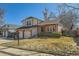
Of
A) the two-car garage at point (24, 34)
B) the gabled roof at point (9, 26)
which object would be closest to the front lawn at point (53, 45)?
the two-car garage at point (24, 34)

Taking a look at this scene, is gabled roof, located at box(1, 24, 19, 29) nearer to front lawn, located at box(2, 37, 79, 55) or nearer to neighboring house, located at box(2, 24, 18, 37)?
neighboring house, located at box(2, 24, 18, 37)

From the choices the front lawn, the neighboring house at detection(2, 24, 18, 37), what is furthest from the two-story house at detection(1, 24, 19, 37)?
the front lawn

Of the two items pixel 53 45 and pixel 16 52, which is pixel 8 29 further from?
pixel 53 45

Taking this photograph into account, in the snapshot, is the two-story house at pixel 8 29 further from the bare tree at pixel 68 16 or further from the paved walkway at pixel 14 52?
the bare tree at pixel 68 16

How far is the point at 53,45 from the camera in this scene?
2340 millimetres

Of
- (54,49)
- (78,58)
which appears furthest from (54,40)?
(78,58)

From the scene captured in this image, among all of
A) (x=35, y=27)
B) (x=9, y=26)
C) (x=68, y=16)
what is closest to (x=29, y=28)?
(x=35, y=27)

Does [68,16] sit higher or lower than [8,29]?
higher

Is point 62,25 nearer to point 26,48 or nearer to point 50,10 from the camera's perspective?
point 50,10

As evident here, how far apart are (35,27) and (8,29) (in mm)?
279

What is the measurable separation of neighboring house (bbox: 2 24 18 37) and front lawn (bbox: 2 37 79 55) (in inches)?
4.4

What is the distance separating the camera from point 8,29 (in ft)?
7.80

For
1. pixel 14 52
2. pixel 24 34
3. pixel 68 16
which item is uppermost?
pixel 68 16

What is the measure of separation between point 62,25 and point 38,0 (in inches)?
13.7
